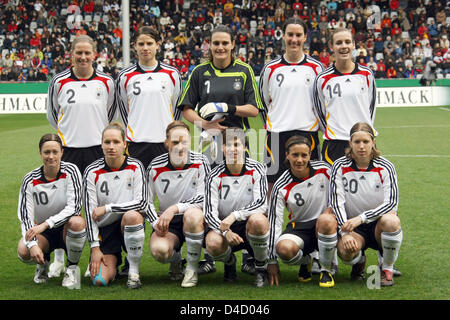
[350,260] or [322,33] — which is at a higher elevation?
[322,33]

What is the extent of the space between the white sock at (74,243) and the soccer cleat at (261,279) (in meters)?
1.23

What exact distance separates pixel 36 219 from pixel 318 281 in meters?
2.07

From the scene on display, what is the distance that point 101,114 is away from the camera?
5.37 meters

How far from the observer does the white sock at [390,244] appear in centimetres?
444

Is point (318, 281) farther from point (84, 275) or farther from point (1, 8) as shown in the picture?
point (1, 8)

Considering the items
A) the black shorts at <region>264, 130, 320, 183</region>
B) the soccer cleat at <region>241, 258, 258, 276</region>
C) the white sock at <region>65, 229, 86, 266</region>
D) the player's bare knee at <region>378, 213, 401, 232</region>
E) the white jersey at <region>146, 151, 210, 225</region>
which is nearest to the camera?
the player's bare knee at <region>378, 213, 401, 232</region>

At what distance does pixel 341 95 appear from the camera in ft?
17.0

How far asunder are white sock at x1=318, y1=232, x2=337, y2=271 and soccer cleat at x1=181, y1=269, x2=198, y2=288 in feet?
2.84

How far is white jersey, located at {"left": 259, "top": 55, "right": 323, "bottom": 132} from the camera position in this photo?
529 centimetres

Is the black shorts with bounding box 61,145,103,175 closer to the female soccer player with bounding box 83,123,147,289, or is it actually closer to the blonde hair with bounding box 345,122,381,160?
the female soccer player with bounding box 83,123,147,289

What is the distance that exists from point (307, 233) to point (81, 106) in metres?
2.04

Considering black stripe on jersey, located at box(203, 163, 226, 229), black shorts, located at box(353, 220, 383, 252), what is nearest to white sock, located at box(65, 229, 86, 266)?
black stripe on jersey, located at box(203, 163, 226, 229)

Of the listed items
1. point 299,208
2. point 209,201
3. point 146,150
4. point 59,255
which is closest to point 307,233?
point 299,208

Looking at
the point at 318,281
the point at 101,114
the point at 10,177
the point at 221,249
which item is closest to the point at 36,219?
the point at 101,114
